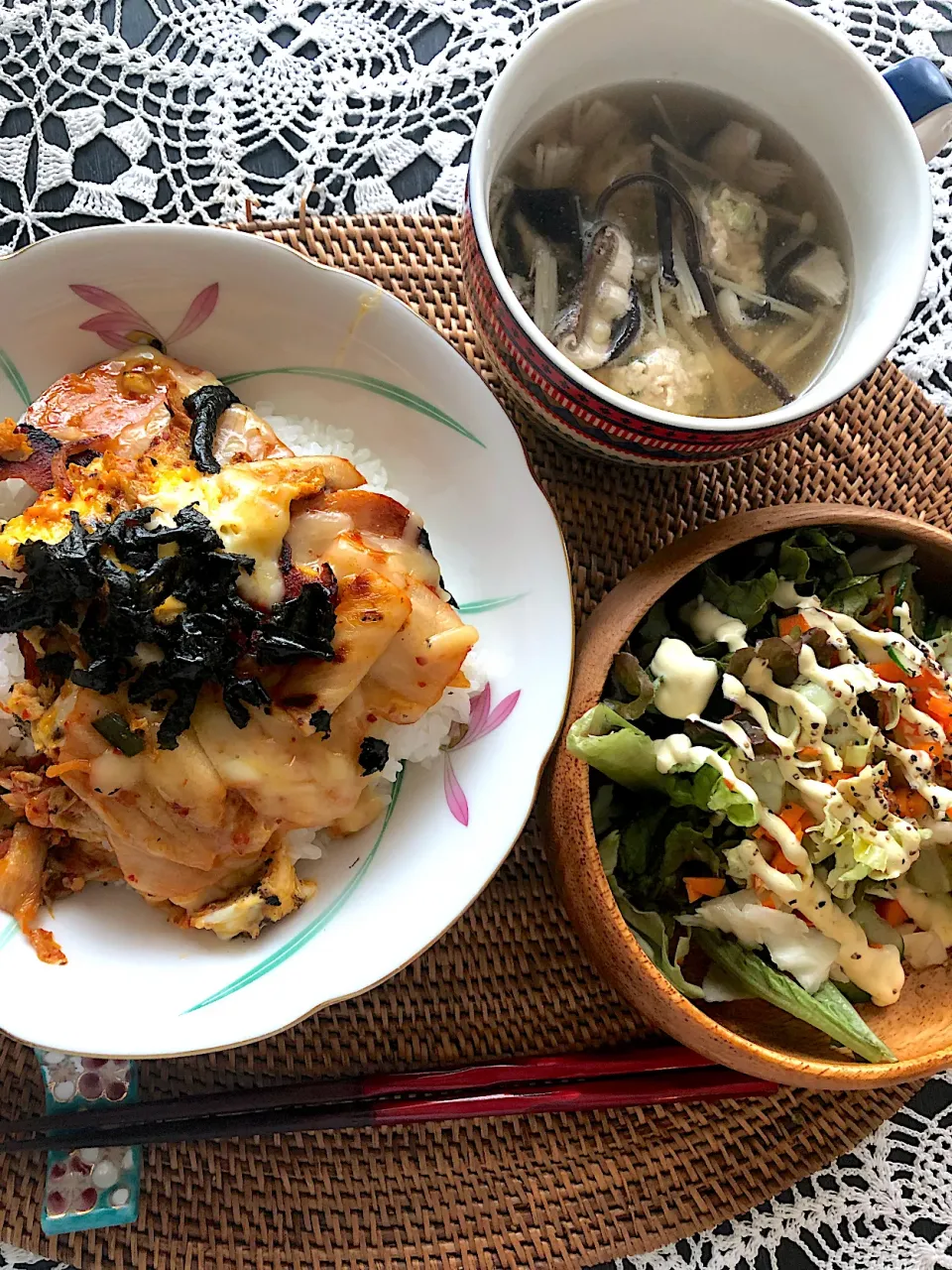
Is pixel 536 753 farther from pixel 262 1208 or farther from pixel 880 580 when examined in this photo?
pixel 262 1208

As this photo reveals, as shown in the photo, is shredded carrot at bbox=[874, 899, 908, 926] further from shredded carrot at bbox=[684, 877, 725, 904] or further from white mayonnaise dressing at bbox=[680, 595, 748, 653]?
white mayonnaise dressing at bbox=[680, 595, 748, 653]

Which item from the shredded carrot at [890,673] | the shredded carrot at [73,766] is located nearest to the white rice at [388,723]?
the shredded carrot at [73,766]

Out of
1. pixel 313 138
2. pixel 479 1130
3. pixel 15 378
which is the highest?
pixel 313 138

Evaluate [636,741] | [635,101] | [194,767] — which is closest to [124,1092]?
[194,767]

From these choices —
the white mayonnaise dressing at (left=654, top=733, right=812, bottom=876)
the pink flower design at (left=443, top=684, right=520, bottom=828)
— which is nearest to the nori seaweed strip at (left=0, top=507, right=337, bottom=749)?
the pink flower design at (left=443, top=684, right=520, bottom=828)

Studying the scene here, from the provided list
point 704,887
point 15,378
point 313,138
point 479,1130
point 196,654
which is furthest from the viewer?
point 313,138

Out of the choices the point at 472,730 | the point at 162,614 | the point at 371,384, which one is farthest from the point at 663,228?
the point at 162,614

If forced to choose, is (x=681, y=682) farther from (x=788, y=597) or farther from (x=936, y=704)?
(x=936, y=704)
